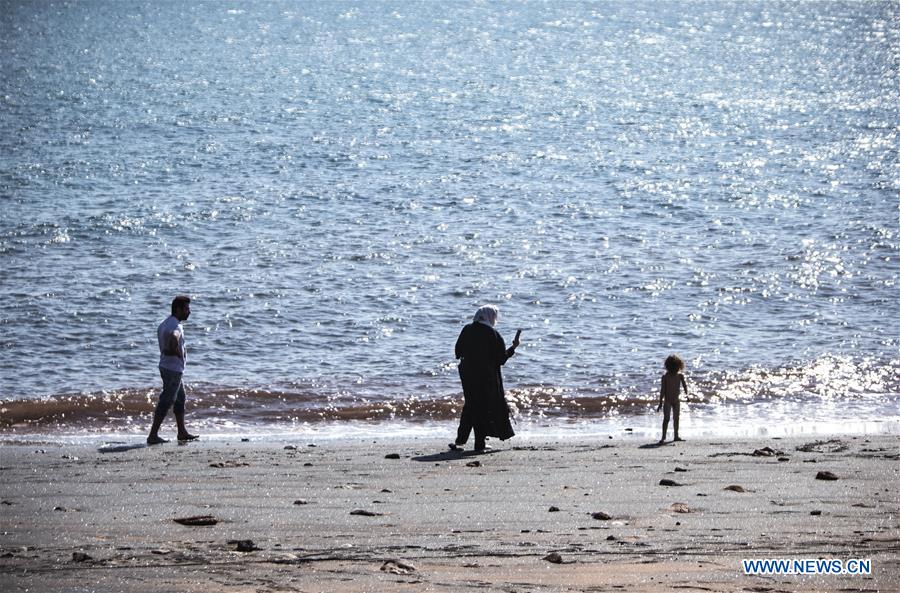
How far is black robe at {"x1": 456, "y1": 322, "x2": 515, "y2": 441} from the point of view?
12.1 m

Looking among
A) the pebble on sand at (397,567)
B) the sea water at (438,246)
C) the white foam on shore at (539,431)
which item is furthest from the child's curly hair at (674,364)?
the pebble on sand at (397,567)

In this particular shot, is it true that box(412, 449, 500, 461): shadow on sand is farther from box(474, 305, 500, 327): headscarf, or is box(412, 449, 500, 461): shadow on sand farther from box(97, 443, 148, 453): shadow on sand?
box(97, 443, 148, 453): shadow on sand

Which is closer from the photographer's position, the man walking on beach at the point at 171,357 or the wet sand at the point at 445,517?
the wet sand at the point at 445,517

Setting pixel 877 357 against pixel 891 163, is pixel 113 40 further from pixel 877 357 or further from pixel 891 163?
pixel 877 357

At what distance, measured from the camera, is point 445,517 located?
8.81m

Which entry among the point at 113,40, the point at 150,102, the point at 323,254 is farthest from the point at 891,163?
the point at 113,40

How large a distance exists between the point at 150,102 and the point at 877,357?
44.6 meters

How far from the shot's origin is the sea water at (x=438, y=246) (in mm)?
16391

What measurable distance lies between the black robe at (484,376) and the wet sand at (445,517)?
0.38m

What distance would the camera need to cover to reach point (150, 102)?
5681cm

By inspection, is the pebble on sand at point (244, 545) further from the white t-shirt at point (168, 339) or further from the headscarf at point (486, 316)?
the white t-shirt at point (168, 339)

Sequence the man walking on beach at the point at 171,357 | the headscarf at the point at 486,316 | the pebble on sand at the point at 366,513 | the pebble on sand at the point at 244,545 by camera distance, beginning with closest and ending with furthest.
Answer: the pebble on sand at the point at 244,545 → the pebble on sand at the point at 366,513 → the headscarf at the point at 486,316 → the man walking on beach at the point at 171,357

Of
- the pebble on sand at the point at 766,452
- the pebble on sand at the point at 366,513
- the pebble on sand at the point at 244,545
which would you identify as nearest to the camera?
the pebble on sand at the point at 244,545

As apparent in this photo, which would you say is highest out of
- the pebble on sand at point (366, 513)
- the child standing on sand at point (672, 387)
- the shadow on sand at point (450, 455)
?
the child standing on sand at point (672, 387)
